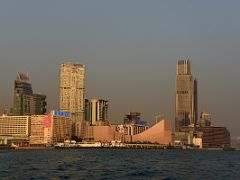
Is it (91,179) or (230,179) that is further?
(230,179)

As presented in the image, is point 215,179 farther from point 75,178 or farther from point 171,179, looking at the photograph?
point 75,178

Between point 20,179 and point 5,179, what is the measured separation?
1.25m

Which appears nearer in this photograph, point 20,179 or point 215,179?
point 20,179

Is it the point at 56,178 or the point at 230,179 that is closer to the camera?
the point at 56,178

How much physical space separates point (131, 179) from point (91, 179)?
3.34 metres

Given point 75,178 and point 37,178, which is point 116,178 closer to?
point 75,178

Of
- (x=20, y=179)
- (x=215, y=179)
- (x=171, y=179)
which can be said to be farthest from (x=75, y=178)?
(x=215, y=179)

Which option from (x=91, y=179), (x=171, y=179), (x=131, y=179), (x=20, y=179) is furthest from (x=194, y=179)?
(x=20, y=179)

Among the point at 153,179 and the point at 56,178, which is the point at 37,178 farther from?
the point at 153,179

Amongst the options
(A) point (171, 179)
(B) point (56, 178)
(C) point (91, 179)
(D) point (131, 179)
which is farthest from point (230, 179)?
(B) point (56, 178)

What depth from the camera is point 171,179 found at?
4328 centimetres

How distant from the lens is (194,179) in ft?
142

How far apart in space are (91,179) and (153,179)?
5232 millimetres

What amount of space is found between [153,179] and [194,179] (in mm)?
3580
